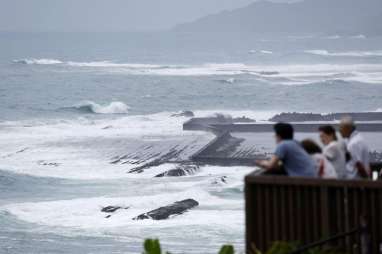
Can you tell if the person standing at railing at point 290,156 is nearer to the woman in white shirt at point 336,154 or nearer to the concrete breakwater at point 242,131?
the woman in white shirt at point 336,154

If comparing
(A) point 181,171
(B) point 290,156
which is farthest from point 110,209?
(B) point 290,156

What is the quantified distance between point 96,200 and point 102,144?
15.7 meters

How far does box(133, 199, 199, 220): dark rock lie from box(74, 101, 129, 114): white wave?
40532mm

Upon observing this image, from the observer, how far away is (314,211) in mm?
9758

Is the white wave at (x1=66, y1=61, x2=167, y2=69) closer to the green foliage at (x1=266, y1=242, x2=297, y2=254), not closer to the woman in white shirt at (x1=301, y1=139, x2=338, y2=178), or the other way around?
the woman in white shirt at (x1=301, y1=139, x2=338, y2=178)

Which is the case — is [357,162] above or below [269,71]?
below

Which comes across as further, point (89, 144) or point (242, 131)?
point (242, 131)

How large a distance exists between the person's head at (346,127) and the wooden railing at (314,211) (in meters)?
0.85

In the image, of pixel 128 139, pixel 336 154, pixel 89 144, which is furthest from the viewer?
pixel 128 139

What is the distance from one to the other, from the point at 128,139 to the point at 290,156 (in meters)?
37.8

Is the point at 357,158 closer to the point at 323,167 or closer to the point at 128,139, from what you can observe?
the point at 323,167

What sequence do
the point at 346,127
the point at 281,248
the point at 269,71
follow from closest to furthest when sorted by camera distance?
the point at 281,248
the point at 346,127
the point at 269,71

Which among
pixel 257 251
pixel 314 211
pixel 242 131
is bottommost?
pixel 242 131

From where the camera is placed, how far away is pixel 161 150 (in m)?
42.1
